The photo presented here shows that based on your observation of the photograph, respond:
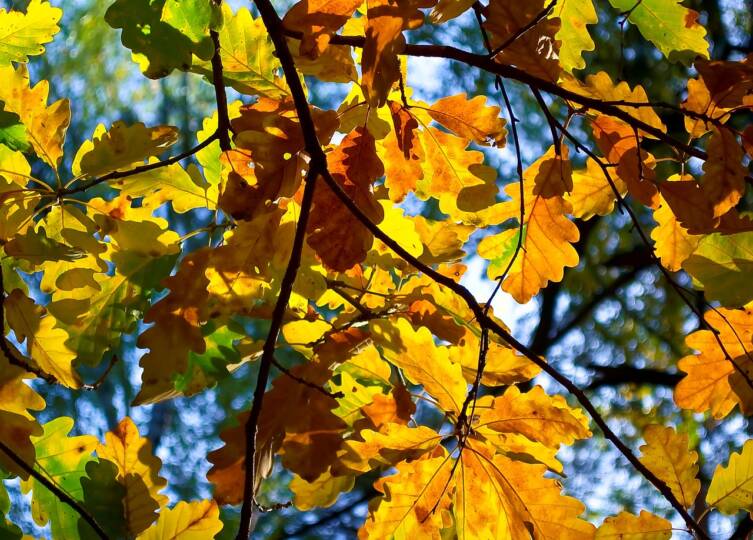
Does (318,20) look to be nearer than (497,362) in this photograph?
Yes

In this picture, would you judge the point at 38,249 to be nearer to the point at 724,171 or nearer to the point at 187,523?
the point at 187,523

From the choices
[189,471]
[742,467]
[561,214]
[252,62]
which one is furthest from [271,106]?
[189,471]

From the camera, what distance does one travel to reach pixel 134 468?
3.27 ft

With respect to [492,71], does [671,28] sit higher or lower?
higher

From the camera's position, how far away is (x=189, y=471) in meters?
6.14

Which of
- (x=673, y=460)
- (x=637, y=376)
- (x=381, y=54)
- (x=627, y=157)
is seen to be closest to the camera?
(x=381, y=54)

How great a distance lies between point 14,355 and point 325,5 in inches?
20.2

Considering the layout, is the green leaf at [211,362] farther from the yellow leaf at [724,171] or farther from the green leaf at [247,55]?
the yellow leaf at [724,171]

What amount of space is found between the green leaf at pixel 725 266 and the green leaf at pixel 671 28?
9.5 inches

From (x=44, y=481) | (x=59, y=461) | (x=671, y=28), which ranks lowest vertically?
(x=44, y=481)

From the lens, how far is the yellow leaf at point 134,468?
97 centimetres

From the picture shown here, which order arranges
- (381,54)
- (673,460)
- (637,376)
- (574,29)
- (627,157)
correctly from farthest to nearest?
(637,376)
(574,29)
(673,460)
(627,157)
(381,54)

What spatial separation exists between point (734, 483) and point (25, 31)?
3.30ft

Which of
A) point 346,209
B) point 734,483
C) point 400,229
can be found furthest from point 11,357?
point 734,483
